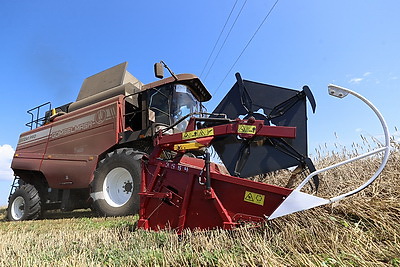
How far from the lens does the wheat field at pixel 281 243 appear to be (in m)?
1.86

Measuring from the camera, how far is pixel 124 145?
18.0ft

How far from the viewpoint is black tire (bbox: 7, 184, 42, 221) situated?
638 centimetres

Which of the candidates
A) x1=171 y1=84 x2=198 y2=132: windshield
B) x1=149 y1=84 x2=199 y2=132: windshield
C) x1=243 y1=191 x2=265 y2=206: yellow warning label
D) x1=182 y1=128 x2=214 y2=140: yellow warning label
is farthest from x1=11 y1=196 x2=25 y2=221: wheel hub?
x1=243 y1=191 x2=265 y2=206: yellow warning label

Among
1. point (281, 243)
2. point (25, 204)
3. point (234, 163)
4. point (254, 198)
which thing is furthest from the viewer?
point (25, 204)

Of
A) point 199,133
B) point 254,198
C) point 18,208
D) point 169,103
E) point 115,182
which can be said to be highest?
point 169,103

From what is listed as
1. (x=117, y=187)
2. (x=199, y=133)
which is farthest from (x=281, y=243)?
(x=117, y=187)

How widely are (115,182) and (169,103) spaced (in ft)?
5.63

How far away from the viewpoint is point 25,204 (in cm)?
647

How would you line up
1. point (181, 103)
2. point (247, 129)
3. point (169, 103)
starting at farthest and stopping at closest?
point (181, 103)
point (169, 103)
point (247, 129)

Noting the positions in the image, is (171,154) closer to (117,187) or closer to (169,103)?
(117,187)

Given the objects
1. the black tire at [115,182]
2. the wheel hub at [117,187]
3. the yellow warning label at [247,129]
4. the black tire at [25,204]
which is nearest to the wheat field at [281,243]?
the yellow warning label at [247,129]

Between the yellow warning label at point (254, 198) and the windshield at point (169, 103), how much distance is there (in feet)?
9.34

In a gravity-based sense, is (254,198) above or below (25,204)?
above

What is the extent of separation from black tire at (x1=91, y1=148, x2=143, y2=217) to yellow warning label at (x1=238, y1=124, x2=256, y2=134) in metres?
2.24
